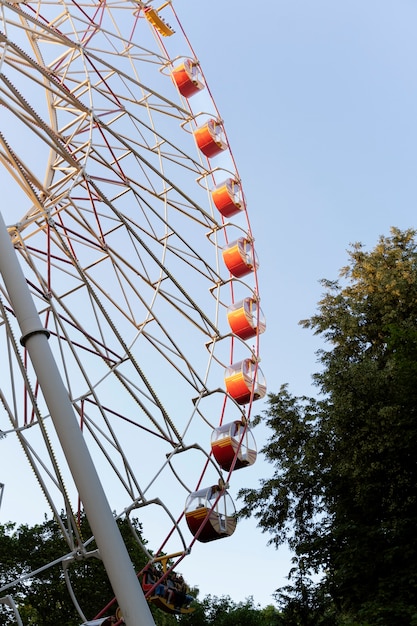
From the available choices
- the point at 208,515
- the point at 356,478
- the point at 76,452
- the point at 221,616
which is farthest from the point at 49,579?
the point at 76,452

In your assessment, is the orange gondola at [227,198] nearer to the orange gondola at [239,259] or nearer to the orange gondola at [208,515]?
the orange gondola at [239,259]

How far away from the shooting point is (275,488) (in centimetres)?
2167

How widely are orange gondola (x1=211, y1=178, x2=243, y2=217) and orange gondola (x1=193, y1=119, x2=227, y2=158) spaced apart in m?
0.73

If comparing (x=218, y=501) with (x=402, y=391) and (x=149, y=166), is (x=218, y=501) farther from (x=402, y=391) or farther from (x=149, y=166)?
(x=402, y=391)

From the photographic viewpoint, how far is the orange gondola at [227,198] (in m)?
15.4

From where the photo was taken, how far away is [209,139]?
51.9 ft

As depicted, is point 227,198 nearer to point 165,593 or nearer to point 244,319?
point 244,319

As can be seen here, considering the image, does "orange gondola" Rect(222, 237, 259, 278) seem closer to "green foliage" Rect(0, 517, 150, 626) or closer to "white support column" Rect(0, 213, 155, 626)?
"white support column" Rect(0, 213, 155, 626)

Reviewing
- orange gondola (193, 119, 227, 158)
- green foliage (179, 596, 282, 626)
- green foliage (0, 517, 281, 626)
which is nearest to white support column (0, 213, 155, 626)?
orange gondola (193, 119, 227, 158)

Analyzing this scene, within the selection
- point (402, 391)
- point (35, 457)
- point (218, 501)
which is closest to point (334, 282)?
point (402, 391)

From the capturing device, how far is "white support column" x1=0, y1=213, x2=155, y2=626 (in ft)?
17.9

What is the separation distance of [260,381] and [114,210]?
397 centimetres

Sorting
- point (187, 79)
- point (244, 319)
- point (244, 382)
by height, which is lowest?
point (244, 382)

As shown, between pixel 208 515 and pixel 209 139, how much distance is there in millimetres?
7906
